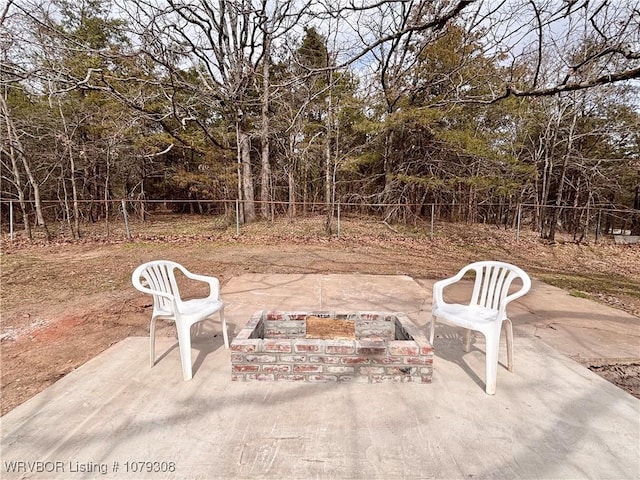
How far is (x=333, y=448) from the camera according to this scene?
1448 mm

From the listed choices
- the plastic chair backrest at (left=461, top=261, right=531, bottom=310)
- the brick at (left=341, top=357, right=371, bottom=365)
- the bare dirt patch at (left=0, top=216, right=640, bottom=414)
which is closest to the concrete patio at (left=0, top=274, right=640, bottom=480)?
the brick at (left=341, top=357, right=371, bottom=365)

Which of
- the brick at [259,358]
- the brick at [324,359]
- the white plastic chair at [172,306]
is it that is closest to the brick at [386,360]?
the brick at [324,359]

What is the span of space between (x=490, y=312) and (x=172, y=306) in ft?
7.06

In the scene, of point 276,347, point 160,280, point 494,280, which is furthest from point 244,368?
point 494,280

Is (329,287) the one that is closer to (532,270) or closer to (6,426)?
(6,426)

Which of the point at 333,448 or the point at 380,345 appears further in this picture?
the point at 380,345

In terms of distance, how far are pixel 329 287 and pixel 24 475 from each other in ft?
11.0

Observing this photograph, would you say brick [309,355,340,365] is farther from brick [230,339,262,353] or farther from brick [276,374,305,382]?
brick [230,339,262,353]

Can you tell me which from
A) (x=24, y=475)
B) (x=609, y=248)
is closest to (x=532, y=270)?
(x=609, y=248)

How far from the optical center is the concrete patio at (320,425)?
1349mm

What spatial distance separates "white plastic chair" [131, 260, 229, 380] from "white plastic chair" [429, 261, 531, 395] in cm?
164

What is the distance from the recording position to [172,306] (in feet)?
6.79

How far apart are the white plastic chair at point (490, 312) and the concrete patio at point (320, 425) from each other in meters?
0.18

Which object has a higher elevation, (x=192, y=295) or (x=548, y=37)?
(x=548, y=37)
